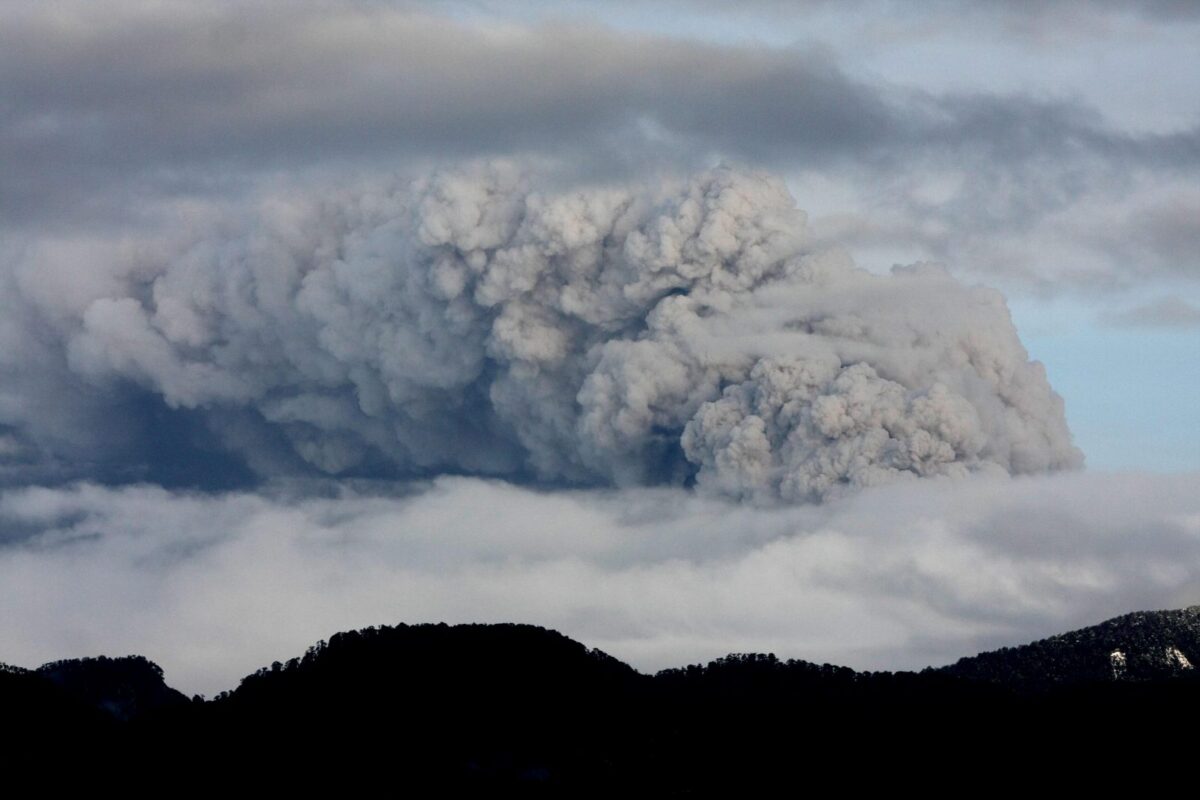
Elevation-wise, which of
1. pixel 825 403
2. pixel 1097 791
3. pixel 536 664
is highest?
pixel 825 403

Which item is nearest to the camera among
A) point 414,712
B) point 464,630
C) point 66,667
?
point 414,712

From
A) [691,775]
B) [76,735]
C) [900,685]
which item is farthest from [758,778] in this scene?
[76,735]

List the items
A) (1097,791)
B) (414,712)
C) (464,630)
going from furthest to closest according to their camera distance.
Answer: (464,630) → (414,712) → (1097,791)

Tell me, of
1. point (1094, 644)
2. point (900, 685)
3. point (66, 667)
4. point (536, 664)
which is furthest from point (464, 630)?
point (1094, 644)

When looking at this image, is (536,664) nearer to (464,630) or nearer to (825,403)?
(464,630)

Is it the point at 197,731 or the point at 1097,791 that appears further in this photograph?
the point at 197,731

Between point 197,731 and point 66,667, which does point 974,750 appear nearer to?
point 197,731

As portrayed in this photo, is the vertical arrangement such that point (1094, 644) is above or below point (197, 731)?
above
